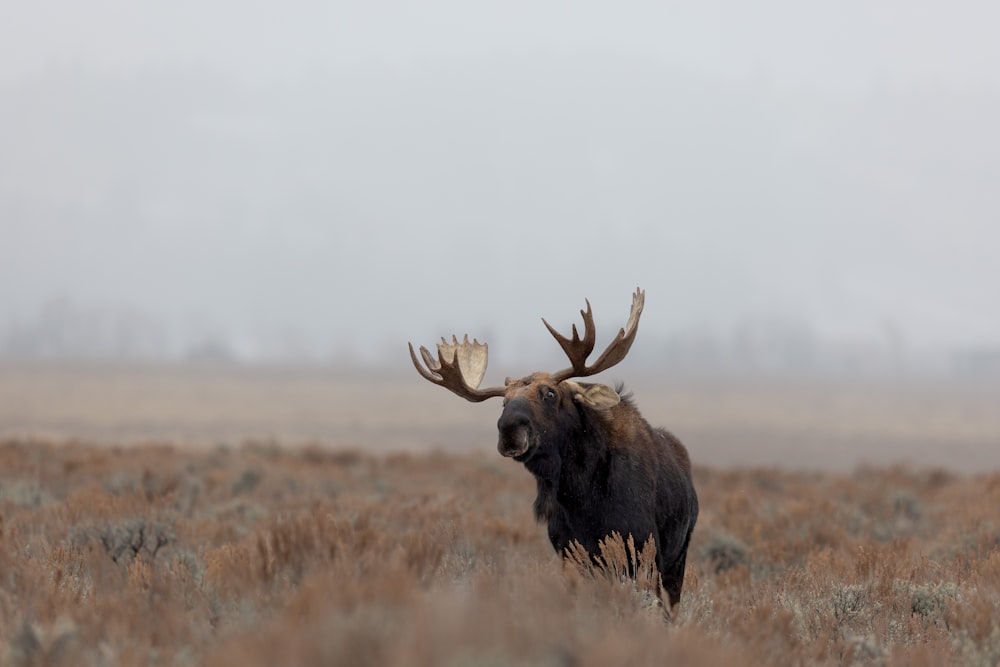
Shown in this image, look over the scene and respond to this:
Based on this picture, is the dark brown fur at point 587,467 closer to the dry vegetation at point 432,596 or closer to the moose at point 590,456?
the moose at point 590,456

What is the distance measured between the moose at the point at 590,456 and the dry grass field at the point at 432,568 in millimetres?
355

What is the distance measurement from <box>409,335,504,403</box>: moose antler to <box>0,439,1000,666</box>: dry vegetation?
0.99m

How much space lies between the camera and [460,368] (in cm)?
661

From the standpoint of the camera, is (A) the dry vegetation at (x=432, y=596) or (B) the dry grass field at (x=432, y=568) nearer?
(A) the dry vegetation at (x=432, y=596)

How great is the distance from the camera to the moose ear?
5805mm

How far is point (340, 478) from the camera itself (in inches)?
602

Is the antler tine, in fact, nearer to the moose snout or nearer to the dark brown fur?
the dark brown fur

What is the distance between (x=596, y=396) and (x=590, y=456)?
1.33 feet

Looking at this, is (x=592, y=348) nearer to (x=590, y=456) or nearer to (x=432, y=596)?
(x=590, y=456)

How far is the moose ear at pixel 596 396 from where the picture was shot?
229 inches

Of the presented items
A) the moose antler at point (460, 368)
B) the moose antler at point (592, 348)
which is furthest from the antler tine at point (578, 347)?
the moose antler at point (460, 368)

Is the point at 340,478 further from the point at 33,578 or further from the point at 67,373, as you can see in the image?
the point at 67,373

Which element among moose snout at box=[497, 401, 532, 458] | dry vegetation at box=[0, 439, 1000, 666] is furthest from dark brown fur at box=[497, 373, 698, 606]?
dry vegetation at box=[0, 439, 1000, 666]

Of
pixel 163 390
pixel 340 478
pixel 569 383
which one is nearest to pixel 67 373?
pixel 163 390
